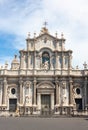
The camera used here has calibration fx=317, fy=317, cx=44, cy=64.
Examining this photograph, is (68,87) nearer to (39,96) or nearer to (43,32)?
(39,96)

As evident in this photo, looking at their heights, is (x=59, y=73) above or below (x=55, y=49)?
below

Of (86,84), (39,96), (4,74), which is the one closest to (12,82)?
(4,74)

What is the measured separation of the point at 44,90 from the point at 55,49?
28.7 feet

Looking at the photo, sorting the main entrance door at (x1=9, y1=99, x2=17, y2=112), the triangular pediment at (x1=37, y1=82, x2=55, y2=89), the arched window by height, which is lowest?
the main entrance door at (x1=9, y1=99, x2=17, y2=112)

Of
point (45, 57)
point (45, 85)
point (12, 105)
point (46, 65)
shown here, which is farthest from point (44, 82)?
point (12, 105)

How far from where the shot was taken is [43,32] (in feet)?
210

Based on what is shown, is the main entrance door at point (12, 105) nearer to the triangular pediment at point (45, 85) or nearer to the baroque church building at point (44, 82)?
the baroque church building at point (44, 82)

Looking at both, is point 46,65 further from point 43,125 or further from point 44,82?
point 43,125

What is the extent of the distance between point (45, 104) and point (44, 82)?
4.23m

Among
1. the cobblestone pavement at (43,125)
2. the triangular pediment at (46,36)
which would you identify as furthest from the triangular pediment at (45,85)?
the cobblestone pavement at (43,125)

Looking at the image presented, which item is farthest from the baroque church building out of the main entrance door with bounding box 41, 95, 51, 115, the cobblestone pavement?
the cobblestone pavement

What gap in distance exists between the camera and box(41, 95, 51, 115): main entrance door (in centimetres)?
6028

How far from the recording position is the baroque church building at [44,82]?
6016cm

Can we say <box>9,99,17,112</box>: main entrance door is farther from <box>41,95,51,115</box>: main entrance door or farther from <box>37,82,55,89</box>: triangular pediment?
<box>37,82,55,89</box>: triangular pediment
